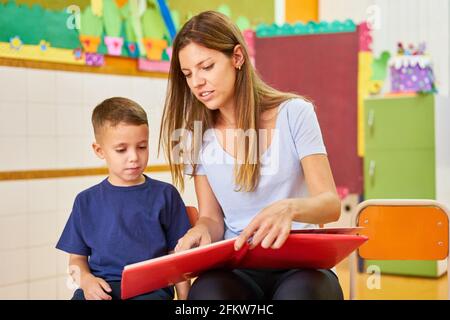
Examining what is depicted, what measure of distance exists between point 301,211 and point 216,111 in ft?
0.91

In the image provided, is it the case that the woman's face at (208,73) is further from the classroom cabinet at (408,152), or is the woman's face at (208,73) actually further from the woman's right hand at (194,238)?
the classroom cabinet at (408,152)

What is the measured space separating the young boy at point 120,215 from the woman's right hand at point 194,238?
0.07 metres

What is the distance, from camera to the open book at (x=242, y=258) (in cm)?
82

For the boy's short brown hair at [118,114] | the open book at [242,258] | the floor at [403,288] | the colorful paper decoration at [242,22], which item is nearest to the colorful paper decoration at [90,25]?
the colorful paper decoration at [242,22]

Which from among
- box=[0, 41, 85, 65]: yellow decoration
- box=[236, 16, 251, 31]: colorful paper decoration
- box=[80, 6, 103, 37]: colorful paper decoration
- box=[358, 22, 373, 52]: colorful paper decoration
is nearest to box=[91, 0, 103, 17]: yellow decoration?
box=[80, 6, 103, 37]: colorful paper decoration

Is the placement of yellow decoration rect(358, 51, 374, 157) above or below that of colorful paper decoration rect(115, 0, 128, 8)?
below

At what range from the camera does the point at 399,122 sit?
9.04 ft

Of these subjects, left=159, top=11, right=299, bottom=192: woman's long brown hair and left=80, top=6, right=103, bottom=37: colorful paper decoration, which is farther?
left=80, top=6, right=103, bottom=37: colorful paper decoration

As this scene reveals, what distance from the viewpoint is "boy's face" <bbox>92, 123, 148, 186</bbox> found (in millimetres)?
1060

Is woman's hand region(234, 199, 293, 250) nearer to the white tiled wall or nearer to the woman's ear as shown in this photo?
the woman's ear

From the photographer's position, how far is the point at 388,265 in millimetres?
2768

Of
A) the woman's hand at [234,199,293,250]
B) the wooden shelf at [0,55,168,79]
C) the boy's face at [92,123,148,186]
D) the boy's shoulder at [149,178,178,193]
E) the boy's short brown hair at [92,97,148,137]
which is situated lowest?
the woman's hand at [234,199,293,250]

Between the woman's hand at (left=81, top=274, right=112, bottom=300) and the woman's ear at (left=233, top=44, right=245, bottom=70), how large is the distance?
38 cm
